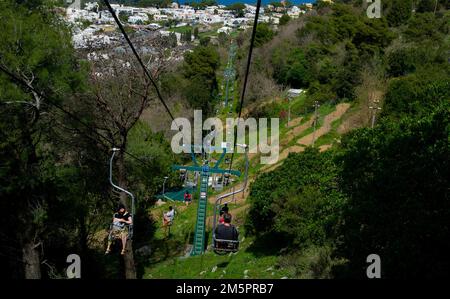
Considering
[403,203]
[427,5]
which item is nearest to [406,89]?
[403,203]

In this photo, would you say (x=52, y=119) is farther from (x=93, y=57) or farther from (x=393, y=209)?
(x=393, y=209)

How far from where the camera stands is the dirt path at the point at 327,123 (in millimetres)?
31531

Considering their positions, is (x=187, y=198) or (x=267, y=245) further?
(x=187, y=198)

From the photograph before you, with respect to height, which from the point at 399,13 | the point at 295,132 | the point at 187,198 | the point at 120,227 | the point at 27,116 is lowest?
the point at 187,198

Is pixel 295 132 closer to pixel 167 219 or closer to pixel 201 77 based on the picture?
pixel 167 219

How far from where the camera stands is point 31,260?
1285cm

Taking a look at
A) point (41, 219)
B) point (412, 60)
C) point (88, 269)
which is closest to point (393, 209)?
point (41, 219)

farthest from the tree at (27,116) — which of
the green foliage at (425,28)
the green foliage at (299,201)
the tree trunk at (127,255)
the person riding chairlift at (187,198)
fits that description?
the green foliage at (425,28)

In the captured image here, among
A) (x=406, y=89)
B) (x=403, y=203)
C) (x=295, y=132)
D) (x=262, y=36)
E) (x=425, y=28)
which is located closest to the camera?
(x=403, y=203)

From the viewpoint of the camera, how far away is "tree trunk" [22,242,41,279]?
12.8 m

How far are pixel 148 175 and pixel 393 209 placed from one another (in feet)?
39.4

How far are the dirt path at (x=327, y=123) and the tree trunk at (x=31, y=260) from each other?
20931mm

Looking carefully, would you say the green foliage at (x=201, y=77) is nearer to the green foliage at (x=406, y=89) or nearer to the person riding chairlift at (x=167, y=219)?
the green foliage at (x=406, y=89)

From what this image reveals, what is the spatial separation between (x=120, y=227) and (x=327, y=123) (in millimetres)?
24958
